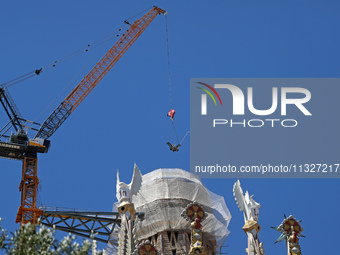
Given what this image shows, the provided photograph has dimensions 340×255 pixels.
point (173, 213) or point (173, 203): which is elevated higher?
point (173, 203)

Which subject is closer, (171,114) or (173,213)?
(173,213)

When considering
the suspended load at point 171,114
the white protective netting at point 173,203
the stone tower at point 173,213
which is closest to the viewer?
the stone tower at point 173,213

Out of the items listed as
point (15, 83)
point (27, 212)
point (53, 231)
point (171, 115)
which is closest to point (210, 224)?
point (171, 115)

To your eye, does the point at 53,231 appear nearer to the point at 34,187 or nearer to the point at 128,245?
the point at 128,245

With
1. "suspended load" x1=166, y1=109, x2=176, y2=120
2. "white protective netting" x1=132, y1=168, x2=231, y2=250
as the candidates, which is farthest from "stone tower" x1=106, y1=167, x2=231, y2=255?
"suspended load" x1=166, y1=109, x2=176, y2=120

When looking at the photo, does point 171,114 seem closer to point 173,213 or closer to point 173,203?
point 173,203

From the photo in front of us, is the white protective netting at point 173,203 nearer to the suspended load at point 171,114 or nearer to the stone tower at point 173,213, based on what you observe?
the stone tower at point 173,213

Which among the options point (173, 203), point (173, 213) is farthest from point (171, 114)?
point (173, 213)

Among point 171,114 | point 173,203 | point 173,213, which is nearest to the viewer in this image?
point 173,213

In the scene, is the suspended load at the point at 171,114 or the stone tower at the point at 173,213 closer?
the stone tower at the point at 173,213

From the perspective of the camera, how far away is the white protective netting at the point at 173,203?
367 feet

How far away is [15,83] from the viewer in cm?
14238

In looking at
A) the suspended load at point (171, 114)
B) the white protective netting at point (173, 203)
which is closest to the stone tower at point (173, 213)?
the white protective netting at point (173, 203)

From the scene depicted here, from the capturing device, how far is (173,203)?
372ft
